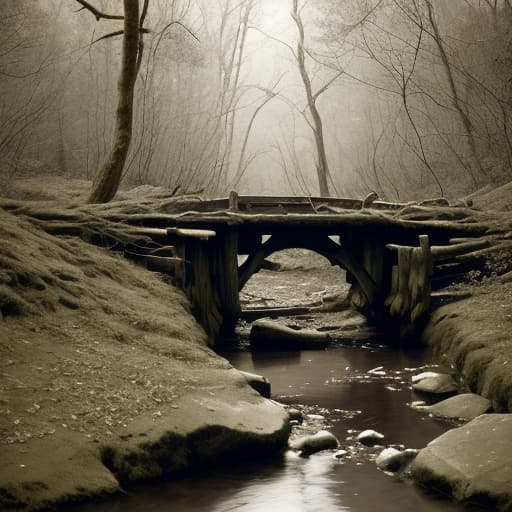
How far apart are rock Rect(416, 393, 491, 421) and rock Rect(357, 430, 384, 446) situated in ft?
3.00

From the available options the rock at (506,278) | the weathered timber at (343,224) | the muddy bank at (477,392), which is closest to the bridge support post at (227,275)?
the weathered timber at (343,224)

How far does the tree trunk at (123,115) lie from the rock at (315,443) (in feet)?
23.3

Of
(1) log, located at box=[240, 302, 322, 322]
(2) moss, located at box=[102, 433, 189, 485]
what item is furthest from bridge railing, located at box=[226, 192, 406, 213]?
(2) moss, located at box=[102, 433, 189, 485]

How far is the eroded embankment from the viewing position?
282 inches

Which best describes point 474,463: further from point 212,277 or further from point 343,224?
point 212,277

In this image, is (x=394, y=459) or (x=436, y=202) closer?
(x=394, y=459)

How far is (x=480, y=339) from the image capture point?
8.43 m

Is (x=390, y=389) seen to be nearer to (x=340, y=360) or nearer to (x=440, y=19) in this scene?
(x=340, y=360)

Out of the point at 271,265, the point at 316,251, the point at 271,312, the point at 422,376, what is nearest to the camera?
the point at 422,376

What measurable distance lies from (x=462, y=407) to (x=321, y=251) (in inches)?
250

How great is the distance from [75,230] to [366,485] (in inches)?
239

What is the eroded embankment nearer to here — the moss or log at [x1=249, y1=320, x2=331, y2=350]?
log at [x1=249, y1=320, x2=331, y2=350]

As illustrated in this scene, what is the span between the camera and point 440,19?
22.8 m

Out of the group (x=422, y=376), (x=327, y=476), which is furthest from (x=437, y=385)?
(x=327, y=476)
